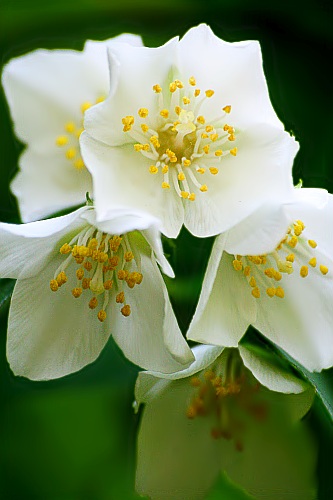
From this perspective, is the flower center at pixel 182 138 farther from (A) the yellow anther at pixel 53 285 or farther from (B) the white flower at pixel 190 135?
(A) the yellow anther at pixel 53 285

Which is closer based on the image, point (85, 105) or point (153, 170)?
point (153, 170)

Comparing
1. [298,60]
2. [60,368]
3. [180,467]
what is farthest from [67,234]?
[298,60]

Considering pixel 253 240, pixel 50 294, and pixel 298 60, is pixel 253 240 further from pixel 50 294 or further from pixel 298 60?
pixel 298 60

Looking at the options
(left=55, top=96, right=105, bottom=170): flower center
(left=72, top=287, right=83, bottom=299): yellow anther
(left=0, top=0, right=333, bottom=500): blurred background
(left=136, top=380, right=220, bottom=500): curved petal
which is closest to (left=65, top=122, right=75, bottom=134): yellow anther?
(left=55, top=96, right=105, bottom=170): flower center

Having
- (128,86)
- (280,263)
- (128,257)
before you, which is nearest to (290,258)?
(280,263)

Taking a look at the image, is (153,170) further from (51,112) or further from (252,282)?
(51,112)

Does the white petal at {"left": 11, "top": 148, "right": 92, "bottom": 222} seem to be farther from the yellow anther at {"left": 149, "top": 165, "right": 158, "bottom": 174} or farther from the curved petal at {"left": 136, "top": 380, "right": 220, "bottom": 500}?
the curved petal at {"left": 136, "top": 380, "right": 220, "bottom": 500}

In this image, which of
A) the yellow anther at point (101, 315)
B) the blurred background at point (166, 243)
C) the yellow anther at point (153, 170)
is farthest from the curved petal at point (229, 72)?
the yellow anther at point (101, 315)

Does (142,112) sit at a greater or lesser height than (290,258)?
greater
